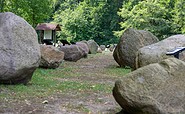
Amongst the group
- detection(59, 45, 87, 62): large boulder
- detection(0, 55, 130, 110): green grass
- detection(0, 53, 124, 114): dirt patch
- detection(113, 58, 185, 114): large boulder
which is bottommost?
detection(59, 45, 87, 62): large boulder

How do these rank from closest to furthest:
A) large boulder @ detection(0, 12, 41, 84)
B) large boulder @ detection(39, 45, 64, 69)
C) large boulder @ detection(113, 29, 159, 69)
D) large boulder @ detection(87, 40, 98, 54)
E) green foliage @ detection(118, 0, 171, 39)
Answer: large boulder @ detection(0, 12, 41, 84) < large boulder @ detection(39, 45, 64, 69) < large boulder @ detection(113, 29, 159, 69) < large boulder @ detection(87, 40, 98, 54) < green foliage @ detection(118, 0, 171, 39)

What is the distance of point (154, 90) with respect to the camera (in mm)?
5523

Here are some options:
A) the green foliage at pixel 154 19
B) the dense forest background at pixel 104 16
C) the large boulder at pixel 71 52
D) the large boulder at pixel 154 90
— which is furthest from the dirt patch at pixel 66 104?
the green foliage at pixel 154 19

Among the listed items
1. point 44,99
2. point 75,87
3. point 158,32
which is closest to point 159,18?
point 158,32

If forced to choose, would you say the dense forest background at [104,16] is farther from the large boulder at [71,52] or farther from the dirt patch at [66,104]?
the dirt patch at [66,104]

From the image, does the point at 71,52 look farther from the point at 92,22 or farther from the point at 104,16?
the point at 104,16

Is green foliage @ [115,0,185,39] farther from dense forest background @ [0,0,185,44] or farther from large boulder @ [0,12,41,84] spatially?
large boulder @ [0,12,41,84]

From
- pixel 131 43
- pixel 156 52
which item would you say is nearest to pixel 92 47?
pixel 131 43

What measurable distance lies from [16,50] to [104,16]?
118 feet

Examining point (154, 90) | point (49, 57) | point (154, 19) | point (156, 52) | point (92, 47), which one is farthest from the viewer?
point (154, 19)

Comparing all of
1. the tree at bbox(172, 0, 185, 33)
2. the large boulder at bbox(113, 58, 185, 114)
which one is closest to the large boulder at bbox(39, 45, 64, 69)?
the large boulder at bbox(113, 58, 185, 114)

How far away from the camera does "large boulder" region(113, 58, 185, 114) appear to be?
5461 millimetres

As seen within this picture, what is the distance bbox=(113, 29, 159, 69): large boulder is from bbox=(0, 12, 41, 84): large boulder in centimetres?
586

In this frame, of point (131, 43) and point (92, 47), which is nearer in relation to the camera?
point (131, 43)
